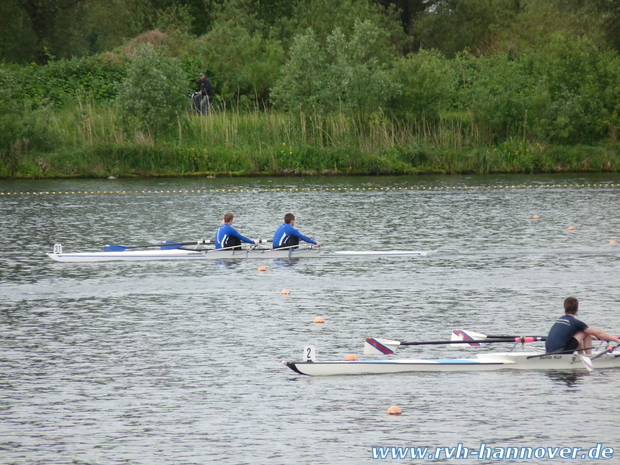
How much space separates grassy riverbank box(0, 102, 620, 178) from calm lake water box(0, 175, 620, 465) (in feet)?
38.9

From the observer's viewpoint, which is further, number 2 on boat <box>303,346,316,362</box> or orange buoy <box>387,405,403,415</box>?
number 2 on boat <box>303,346,316,362</box>

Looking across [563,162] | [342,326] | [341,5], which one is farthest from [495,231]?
[341,5]

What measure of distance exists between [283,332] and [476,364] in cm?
391

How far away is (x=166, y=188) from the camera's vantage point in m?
42.2

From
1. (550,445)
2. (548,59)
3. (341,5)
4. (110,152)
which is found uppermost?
(341,5)

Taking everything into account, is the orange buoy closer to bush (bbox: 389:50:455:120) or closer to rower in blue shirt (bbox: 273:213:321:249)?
rower in blue shirt (bbox: 273:213:321:249)

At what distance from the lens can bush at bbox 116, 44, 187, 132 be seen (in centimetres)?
4619

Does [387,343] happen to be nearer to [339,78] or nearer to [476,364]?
[476,364]

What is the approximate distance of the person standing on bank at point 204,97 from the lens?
48.9m

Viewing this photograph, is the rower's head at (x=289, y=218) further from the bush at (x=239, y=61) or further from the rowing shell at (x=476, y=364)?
the bush at (x=239, y=61)

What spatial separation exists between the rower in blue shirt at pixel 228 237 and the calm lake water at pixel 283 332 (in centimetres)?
56

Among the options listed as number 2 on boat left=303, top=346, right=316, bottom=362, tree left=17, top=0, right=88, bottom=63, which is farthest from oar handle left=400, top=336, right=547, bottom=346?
tree left=17, top=0, right=88, bottom=63

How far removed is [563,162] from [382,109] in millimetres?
9563

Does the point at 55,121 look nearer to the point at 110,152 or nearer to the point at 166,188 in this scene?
the point at 110,152
